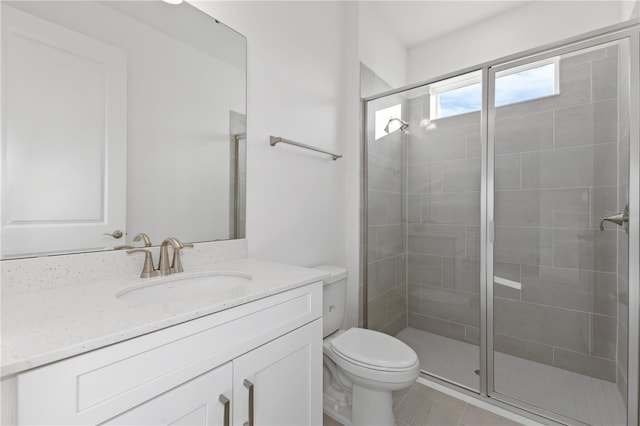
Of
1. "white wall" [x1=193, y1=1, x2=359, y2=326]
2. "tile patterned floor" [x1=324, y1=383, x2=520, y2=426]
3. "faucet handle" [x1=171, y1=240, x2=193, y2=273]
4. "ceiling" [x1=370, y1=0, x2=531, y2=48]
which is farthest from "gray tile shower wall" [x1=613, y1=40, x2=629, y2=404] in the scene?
"faucet handle" [x1=171, y1=240, x2=193, y2=273]

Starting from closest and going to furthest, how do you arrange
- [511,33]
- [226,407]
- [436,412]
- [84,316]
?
1. [84,316]
2. [226,407]
3. [436,412]
4. [511,33]

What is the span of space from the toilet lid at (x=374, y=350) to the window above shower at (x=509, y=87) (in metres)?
1.47

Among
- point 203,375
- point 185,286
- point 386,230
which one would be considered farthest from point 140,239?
point 386,230

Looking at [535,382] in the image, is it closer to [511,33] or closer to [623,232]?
[623,232]

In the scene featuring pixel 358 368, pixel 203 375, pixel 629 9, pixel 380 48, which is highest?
pixel 380 48

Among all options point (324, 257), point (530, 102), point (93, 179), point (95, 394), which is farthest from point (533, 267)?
point (93, 179)

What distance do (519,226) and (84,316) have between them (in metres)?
2.01

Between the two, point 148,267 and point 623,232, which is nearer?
point 148,267

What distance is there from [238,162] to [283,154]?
0.31 m

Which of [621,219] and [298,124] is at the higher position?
[298,124]

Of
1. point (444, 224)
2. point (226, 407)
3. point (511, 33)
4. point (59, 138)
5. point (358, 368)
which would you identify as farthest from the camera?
point (511, 33)

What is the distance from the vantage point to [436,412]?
160 centimetres

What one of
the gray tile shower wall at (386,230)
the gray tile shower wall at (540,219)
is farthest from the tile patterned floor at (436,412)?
the gray tile shower wall at (386,230)

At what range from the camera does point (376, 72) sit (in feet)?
7.70
